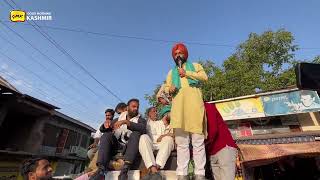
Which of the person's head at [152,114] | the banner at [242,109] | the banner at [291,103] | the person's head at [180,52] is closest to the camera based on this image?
the person's head at [180,52]

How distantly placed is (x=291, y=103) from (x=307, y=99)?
0.79 m

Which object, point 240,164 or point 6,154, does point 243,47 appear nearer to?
point 240,164

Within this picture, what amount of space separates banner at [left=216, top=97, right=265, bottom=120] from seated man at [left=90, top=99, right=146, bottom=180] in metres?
11.4

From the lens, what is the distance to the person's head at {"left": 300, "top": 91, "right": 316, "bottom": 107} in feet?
43.1

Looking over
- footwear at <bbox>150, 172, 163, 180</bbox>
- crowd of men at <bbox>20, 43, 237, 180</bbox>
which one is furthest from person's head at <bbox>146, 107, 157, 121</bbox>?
footwear at <bbox>150, 172, 163, 180</bbox>

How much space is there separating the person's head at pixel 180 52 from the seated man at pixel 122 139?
4.04 feet

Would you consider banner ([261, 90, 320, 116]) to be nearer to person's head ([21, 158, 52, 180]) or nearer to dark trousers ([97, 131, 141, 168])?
dark trousers ([97, 131, 141, 168])

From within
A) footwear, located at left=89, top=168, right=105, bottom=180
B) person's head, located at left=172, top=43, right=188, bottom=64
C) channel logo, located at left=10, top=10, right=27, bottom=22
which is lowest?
footwear, located at left=89, top=168, right=105, bottom=180

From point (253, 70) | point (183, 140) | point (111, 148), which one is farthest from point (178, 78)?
point (253, 70)

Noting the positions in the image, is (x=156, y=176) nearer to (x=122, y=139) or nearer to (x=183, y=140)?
(x=183, y=140)

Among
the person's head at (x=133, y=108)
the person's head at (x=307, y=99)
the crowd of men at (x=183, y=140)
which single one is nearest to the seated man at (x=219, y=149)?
the crowd of men at (x=183, y=140)

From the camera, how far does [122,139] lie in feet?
14.8

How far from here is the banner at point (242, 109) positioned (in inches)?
570

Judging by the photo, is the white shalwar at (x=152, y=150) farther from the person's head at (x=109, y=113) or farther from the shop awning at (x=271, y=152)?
the shop awning at (x=271, y=152)
